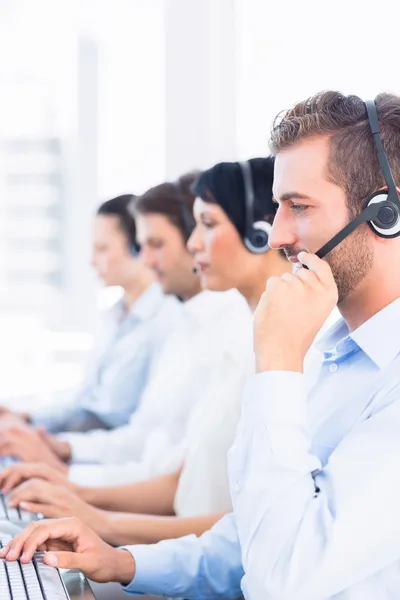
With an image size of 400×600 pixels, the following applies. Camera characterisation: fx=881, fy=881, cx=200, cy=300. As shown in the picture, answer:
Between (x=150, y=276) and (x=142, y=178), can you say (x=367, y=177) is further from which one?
(x=142, y=178)

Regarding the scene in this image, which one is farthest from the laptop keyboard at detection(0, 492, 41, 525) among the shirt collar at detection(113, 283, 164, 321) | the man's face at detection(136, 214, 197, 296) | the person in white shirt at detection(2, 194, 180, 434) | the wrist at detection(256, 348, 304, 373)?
the shirt collar at detection(113, 283, 164, 321)

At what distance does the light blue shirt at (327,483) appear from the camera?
0.95 meters

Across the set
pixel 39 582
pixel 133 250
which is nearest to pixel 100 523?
pixel 39 582

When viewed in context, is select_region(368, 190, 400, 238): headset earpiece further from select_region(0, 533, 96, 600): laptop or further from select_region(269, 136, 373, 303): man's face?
select_region(0, 533, 96, 600): laptop

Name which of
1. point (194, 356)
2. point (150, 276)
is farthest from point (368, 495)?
point (150, 276)

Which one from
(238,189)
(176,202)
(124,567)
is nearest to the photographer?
(124,567)

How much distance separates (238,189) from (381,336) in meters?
0.86

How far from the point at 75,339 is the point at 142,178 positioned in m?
0.97

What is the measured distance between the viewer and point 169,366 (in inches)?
97.4

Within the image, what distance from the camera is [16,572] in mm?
1100

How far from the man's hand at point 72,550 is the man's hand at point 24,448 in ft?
3.10

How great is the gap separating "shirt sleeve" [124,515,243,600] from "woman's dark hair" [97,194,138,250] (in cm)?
197

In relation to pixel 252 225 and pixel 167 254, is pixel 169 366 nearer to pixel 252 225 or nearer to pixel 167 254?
pixel 167 254

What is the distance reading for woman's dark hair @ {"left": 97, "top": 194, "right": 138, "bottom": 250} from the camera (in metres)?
3.30
